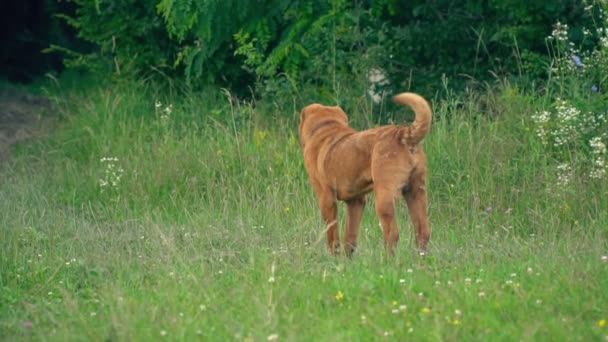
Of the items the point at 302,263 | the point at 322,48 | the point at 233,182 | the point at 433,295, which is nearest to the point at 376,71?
the point at 322,48

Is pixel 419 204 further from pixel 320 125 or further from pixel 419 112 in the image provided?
pixel 320 125

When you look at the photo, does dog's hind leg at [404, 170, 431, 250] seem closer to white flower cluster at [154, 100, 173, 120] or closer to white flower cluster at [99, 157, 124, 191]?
white flower cluster at [99, 157, 124, 191]

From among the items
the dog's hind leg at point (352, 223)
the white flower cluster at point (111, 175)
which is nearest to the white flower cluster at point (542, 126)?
the dog's hind leg at point (352, 223)

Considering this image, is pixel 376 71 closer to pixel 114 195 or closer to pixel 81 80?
pixel 114 195

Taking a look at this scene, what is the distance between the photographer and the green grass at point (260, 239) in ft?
18.3

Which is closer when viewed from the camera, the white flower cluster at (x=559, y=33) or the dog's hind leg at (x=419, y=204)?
the dog's hind leg at (x=419, y=204)

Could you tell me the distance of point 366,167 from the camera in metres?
7.21

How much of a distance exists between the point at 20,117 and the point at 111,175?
531 cm

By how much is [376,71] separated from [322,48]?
0.81 metres

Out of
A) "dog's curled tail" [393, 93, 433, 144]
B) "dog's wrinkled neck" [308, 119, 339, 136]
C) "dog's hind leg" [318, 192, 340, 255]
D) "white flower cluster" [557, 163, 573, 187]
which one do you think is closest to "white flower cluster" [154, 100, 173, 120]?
"dog's wrinkled neck" [308, 119, 339, 136]

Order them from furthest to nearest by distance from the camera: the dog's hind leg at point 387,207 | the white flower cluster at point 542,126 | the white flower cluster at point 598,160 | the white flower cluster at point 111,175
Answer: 1. the white flower cluster at point 111,175
2. the white flower cluster at point 542,126
3. the white flower cluster at point 598,160
4. the dog's hind leg at point 387,207

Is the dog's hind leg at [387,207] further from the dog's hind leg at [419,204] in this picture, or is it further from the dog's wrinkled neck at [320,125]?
the dog's wrinkled neck at [320,125]

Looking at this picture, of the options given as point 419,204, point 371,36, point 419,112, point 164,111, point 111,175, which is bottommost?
point 164,111

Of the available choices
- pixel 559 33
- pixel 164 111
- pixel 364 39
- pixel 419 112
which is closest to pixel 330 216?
pixel 419 112
